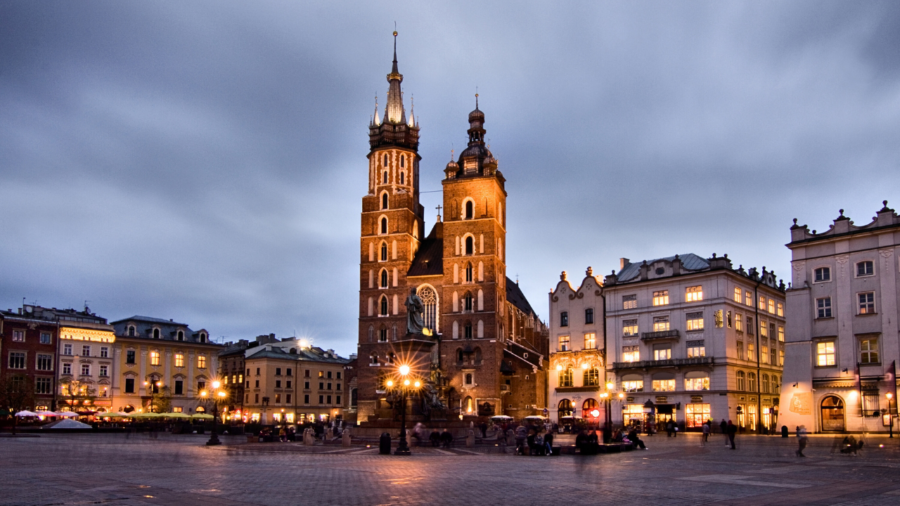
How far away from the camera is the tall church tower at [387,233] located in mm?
88812

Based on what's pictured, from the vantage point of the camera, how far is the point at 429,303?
90.1 meters

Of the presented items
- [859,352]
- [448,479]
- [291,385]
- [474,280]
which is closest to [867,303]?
[859,352]

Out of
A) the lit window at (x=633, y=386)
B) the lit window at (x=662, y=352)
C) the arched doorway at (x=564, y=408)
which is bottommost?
the arched doorway at (x=564, y=408)

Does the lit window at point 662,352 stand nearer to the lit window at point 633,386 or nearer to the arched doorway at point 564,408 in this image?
the lit window at point 633,386

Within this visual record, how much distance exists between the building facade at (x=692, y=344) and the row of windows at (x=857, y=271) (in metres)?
11.0

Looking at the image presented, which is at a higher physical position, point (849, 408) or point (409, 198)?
point (409, 198)

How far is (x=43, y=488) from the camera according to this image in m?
17.4

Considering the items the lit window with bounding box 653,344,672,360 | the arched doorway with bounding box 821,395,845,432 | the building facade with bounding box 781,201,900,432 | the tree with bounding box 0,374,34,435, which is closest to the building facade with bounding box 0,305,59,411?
the tree with bounding box 0,374,34,435

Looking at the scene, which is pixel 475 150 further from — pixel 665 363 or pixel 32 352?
pixel 32 352

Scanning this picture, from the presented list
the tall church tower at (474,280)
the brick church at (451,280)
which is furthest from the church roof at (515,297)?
the tall church tower at (474,280)

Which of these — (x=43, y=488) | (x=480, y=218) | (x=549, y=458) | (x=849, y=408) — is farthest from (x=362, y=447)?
(x=480, y=218)

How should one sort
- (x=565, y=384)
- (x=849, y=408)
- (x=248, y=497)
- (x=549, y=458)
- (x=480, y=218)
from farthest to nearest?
1. (x=480, y=218)
2. (x=565, y=384)
3. (x=849, y=408)
4. (x=549, y=458)
5. (x=248, y=497)

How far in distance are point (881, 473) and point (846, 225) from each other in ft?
94.3

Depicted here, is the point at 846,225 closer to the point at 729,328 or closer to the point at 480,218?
the point at 729,328
